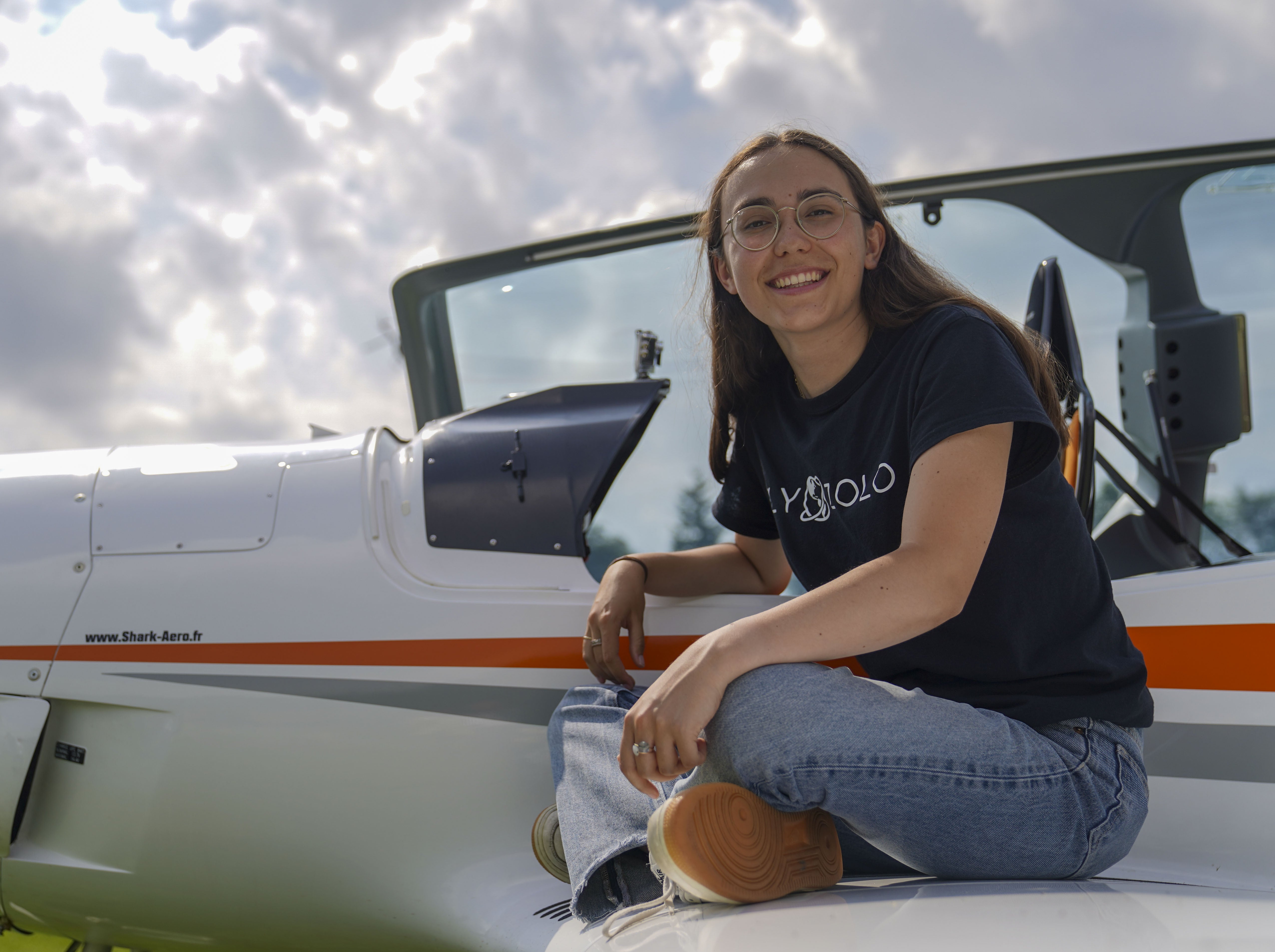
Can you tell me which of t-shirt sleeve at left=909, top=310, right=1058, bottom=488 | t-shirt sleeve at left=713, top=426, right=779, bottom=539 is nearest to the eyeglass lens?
t-shirt sleeve at left=909, top=310, right=1058, bottom=488

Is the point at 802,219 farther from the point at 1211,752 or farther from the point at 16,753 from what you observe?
the point at 16,753

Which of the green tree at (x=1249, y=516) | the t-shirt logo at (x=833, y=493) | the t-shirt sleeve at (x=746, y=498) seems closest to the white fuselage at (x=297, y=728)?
the t-shirt sleeve at (x=746, y=498)

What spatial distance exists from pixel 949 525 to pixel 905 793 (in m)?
0.31

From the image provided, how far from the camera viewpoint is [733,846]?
102 cm

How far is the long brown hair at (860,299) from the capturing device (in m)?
1.29

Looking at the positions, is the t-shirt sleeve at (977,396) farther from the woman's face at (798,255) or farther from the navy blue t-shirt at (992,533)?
the woman's face at (798,255)

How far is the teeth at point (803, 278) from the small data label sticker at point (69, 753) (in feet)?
4.59

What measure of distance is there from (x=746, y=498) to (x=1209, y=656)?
2.50 ft

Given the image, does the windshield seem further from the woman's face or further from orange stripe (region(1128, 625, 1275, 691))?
the woman's face

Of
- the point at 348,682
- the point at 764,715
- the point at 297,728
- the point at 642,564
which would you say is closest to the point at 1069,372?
the point at 642,564

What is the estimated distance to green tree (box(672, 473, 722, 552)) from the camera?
2.30 meters

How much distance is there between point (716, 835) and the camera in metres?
1.00

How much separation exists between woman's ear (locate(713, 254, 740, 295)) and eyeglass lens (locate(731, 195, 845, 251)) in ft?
0.41

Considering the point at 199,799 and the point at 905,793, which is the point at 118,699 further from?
the point at 905,793
